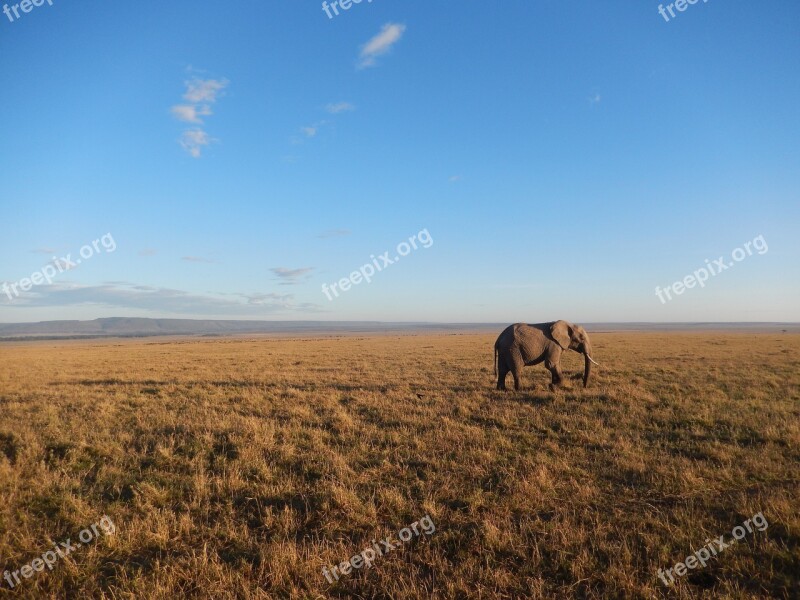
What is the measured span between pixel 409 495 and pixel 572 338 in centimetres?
1110

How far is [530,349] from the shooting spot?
1410 centimetres

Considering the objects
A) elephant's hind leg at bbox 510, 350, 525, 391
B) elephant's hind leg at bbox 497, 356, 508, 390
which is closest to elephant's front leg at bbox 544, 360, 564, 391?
elephant's hind leg at bbox 510, 350, 525, 391

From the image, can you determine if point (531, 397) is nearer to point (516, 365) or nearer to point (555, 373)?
point (516, 365)

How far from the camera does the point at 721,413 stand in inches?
406

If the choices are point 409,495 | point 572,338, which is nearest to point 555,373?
point 572,338

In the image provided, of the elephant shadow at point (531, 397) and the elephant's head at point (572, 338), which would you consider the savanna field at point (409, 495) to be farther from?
the elephant's head at point (572, 338)

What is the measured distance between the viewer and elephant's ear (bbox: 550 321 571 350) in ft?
48.1

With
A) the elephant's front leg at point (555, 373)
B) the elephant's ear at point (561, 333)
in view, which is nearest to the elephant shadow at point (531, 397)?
the elephant's front leg at point (555, 373)

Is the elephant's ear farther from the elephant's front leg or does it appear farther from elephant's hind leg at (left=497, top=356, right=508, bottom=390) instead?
elephant's hind leg at (left=497, top=356, right=508, bottom=390)

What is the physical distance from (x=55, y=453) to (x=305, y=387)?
842 cm

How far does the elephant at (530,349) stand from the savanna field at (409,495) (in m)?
1.97

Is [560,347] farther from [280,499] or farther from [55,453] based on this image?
[55,453]

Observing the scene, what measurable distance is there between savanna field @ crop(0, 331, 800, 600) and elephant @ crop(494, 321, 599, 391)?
1973 millimetres

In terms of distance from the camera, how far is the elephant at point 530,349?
14.0 meters
